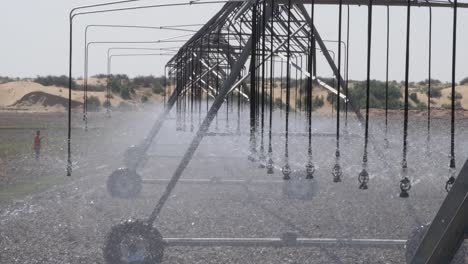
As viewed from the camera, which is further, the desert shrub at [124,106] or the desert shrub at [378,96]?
the desert shrub at [124,106]

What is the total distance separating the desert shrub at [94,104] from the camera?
222 feet

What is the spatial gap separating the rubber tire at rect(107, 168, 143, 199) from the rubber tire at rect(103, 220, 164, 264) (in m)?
5.86

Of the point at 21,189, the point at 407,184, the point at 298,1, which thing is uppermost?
the point at 298,1

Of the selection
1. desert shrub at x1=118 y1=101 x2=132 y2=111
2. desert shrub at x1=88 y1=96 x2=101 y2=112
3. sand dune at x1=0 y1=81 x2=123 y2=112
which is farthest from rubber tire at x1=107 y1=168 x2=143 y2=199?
desert shrub at x1=118 y1=101 x2=132 y2=111

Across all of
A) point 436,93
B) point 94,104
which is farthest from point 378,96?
point 94,104

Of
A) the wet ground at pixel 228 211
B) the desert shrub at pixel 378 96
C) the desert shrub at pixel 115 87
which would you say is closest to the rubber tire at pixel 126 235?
the wet ground at pixel 228 211

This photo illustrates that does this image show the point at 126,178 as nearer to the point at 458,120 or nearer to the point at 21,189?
the point at 21,189

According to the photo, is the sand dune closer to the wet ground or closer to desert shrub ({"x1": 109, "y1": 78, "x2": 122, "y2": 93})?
desert shrub ({"x1": 109, "y1": 78, "x2": 122, "y2": 93})

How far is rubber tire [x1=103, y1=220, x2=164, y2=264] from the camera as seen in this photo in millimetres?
8211

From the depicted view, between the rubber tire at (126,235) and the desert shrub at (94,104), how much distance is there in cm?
5977

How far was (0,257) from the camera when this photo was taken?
28.5 ft

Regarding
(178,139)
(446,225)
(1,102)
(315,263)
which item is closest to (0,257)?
(315,263)

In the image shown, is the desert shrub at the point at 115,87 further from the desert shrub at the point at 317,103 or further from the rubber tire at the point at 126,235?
the rubber tire at the point at 126,235

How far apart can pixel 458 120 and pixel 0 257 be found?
1033 inches
